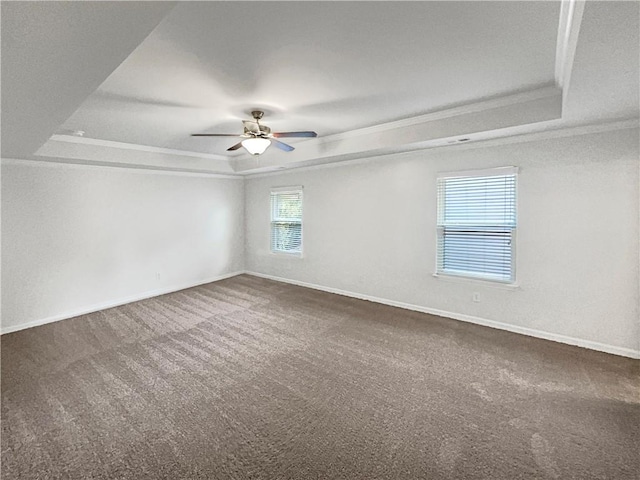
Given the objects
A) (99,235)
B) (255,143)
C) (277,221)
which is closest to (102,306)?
(99,235)

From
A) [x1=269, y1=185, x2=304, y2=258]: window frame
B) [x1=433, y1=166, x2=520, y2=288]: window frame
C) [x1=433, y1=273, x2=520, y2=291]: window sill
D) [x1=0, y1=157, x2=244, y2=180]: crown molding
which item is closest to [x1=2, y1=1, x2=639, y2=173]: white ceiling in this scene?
[x1=0, y1=157, x2=244, y2=180]: crown molding

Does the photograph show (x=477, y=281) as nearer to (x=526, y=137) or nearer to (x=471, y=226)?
(x=471, y=226)

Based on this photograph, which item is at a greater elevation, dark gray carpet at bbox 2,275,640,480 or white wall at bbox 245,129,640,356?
white wall at bbox 245,129,640,356

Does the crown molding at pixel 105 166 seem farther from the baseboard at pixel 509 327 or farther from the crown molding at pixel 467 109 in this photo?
the baseboard at pixel 509 327

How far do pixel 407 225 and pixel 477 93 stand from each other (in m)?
2.10

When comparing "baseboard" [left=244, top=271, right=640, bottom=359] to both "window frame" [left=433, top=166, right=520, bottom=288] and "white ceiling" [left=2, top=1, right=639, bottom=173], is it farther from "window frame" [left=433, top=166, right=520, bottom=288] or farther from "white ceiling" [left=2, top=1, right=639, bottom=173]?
"white ceiling" [left=2, top=1, right=639, bottom=173]

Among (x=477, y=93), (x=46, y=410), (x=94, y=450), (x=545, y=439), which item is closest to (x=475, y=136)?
(x=477, y=93)

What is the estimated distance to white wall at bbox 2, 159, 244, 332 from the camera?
4.31 metres

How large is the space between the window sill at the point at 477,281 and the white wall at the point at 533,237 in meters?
0.04

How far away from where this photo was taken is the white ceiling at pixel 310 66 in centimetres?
149

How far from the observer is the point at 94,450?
6.73ft

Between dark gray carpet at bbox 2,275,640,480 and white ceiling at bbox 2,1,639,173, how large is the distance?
7.43 ft

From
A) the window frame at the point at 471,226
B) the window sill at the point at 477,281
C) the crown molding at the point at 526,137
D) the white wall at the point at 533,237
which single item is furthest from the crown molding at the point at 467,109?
the window sill at the point at 477,281

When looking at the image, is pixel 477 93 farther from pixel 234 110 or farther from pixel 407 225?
pixel 234 110
